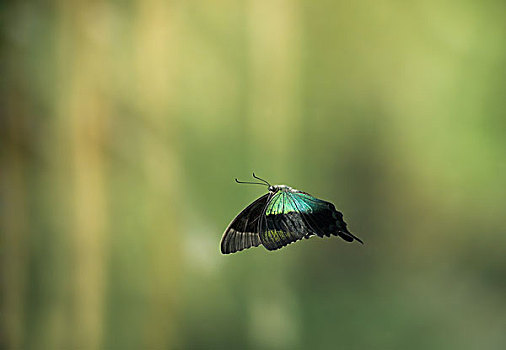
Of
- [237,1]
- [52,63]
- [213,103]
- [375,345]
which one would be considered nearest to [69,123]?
[52,63]

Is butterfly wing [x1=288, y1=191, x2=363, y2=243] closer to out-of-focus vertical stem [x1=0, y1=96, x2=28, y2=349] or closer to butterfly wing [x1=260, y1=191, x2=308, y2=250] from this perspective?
butterfly wing [x1=260, y1=191, x2=308, y2=250]

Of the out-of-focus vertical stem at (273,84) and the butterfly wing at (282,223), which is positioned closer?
the butterfly wing at (282,223)

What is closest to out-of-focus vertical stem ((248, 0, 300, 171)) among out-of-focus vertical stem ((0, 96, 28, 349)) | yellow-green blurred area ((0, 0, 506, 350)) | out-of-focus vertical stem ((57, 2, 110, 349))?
yellow-green blurred area ((0, 0, 506, 350))

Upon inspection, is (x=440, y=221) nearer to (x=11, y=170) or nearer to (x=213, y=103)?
(x=213, y=103)

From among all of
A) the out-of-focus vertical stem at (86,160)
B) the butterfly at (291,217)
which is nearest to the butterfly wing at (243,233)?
the butterfly at (291,217)

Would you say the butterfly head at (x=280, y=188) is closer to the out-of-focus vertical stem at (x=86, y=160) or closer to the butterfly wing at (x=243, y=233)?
the butterfly wing at (x=243, y=233)

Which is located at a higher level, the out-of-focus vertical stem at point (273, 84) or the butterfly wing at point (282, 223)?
the out-of-focus vertical stem at point (273, 84)

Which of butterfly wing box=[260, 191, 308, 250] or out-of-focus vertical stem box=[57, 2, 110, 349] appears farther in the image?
out-of-focus vertical stem box=[57, 2, 110, 349]

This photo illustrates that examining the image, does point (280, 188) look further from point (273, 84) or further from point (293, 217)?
point (273, 84)

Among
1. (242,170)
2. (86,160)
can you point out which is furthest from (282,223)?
(86,160)
